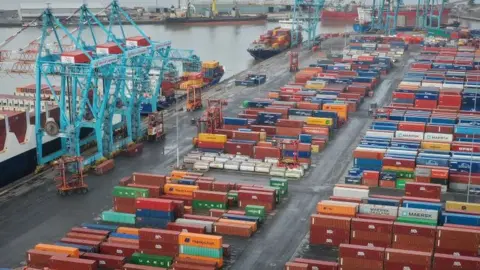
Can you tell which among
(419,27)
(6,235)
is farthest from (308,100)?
(419,27)

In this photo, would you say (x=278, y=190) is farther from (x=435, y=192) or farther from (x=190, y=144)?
(x=190, y=144)

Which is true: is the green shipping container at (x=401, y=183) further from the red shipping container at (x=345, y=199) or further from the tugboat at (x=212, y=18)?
the tugboat at (x=212, y=18)

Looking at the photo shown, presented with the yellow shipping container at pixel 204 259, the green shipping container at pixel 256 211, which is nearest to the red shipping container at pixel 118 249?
the yellow shipping container at pixel 204 259

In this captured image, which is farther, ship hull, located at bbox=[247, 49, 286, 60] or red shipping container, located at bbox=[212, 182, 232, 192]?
ship hull, located at bbox=[247, 49, 286, 60]

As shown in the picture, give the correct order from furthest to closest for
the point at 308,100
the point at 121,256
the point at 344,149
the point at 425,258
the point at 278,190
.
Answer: the point at 308,100 → the point at 344,149 → the point at 278,190 → the point at 121,256 → the point at 425,258

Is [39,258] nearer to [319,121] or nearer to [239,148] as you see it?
[239,148]

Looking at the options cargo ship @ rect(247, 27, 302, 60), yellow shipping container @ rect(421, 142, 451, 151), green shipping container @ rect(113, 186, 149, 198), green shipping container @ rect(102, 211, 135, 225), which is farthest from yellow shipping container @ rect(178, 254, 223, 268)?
cargo ship @ rect(247, 27, 302, 60)

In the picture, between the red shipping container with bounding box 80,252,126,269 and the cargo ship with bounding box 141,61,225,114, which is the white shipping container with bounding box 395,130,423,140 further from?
the red shipping container with bounding box 80,252,126,269
